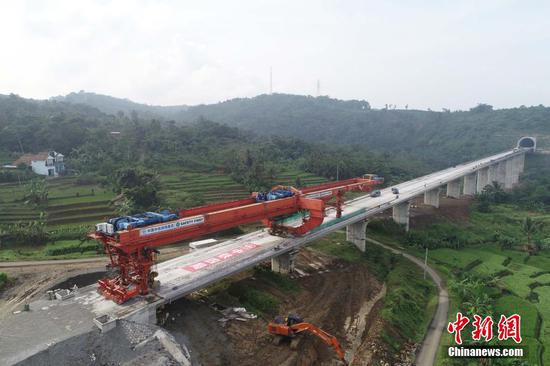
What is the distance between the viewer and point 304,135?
173875mm

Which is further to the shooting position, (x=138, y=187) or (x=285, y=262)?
(x=138, y=187)

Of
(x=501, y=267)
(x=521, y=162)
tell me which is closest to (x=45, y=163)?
(x=501, y=267)

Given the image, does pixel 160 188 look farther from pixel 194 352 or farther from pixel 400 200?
pixel 194 352

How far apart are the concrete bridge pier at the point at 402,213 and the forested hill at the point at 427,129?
84065mm

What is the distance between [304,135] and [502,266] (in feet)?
442

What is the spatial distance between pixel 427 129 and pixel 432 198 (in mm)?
119933

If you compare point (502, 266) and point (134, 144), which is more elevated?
point (134, 144)

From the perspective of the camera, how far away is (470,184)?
84.7 meters

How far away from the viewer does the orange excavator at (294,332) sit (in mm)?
21625

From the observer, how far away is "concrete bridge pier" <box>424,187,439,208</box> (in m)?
66.6

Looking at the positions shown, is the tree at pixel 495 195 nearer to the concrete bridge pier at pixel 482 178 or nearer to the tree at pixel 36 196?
the concrete bridge pier at pixel 482 178

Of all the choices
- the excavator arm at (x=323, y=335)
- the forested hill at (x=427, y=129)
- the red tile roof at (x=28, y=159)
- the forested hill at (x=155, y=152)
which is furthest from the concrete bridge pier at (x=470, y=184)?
the red tile roof at (x=28, y=159)

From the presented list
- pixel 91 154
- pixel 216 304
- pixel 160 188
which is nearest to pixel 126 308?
pixel 216 304

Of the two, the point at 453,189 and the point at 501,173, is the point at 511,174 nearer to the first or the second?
the point at 501,173
